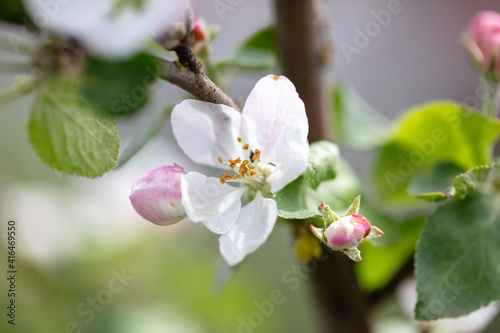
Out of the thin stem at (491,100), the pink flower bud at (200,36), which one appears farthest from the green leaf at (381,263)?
the pink flower bud at (200,36)

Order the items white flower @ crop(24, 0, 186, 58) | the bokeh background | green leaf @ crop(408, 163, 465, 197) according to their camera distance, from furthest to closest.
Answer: the bokeh background, green leaf @ crop(408, 163, 465, 197), white flower @ crop(24, 0, 186, 58)

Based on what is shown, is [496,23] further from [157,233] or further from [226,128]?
[157,233]

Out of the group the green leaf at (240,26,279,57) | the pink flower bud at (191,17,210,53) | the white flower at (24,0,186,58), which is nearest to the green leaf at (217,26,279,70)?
the green leaf at (240,26,279,57)

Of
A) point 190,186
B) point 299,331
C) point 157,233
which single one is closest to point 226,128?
point 190,186

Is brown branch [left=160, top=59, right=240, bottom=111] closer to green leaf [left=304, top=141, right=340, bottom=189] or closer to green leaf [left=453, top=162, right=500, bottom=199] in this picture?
green leaf [left=304, top=141, right=340, bottom=189]

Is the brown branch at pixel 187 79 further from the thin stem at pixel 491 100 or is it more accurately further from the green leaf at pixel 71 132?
the thin stem at pixel 491 100

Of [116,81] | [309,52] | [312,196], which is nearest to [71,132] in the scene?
[116,81]
